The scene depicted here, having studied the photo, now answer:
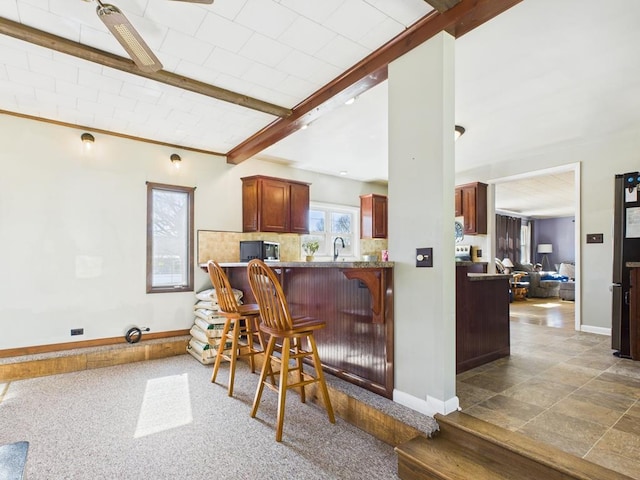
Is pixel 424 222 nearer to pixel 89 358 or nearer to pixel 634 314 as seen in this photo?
pixel 634 314

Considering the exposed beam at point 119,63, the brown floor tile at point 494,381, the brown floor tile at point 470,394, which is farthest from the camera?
the brown floor tile at point 494,381

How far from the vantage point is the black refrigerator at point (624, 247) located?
3.24 metres

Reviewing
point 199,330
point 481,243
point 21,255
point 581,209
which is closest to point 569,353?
point 581,209

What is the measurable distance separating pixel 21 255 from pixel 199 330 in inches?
81.7

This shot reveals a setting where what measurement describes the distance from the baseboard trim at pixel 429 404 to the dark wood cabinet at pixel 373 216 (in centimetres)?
470

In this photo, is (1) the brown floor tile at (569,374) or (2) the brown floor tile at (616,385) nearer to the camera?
(2) the brown floor tile at (616,385)

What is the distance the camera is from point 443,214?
2094mm

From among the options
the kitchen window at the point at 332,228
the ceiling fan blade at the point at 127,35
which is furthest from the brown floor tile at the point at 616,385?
the kitchen window at the point at 332,228

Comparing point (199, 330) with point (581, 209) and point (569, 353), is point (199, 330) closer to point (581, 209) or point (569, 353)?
point (569, 353)

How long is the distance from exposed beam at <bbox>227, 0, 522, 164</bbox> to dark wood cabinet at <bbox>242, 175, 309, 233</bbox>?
1078mm

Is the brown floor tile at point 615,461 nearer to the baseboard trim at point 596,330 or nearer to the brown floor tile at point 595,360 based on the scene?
the brown floor tile at point 595,360

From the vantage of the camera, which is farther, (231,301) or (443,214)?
(231,301)

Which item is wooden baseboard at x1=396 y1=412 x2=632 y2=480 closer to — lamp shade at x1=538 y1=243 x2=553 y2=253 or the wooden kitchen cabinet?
the wooden kitchen cabinet

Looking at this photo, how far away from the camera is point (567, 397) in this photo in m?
2.31
